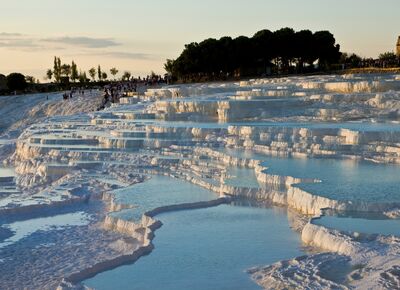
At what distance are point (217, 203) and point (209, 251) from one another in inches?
85.7

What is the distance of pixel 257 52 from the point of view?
36.3 meters

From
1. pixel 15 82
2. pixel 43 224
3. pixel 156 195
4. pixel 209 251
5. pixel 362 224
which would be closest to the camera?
pixel 209 251

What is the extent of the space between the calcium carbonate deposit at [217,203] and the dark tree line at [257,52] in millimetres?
19534

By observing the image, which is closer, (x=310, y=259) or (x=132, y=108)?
(x=310, y=259)

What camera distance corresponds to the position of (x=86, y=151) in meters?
13.7

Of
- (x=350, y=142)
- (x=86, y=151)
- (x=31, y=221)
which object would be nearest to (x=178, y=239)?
(x=31, y=221)

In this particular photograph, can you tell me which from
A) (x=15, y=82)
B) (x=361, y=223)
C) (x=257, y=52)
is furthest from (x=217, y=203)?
(x=15, y=82)

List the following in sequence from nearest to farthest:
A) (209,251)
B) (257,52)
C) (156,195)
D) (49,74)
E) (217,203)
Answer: (209,251) → (217,203) → (156,195) → (257,52) → (49,74)

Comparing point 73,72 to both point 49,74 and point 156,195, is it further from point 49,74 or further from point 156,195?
point 156,195

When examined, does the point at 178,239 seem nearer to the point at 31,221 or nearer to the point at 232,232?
the point at 232,232

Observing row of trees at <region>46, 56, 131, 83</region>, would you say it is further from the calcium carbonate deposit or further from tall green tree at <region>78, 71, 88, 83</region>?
the calcium carbonate deposit

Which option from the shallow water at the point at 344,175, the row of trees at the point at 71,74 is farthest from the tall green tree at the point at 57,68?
the shallow water at the point at 344,175

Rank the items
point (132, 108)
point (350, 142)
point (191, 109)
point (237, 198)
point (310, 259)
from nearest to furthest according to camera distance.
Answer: point (310, 259), point (237, 198), point (350, 142), point (191, 109), point (132, 108)

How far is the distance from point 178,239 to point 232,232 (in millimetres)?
584
